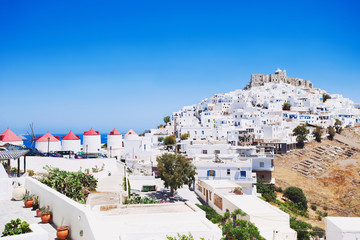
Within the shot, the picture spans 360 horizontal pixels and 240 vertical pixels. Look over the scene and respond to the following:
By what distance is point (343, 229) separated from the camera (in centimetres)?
1011

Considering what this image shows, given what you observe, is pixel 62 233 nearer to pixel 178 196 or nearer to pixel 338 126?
pixel 178 196

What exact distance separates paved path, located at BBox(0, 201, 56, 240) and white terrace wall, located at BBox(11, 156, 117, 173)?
10257mm

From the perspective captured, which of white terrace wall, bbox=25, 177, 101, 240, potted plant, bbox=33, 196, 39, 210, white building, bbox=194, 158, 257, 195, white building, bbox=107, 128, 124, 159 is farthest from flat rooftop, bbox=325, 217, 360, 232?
white building, bbox=107, 128, 124, 159

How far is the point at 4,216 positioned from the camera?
8562 millimetres

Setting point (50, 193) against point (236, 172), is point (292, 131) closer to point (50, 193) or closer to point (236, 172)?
point (236, 172)

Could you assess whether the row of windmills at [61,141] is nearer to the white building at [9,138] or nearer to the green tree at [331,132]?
the white building at [9,138]

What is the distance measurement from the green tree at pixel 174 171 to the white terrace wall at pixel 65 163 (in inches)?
266

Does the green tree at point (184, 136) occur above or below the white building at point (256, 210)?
above

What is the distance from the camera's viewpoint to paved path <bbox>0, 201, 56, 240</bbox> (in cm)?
761

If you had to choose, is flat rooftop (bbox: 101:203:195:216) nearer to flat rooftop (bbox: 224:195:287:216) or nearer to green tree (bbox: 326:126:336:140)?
flat rooftop (bbox: 224:195:287:216)

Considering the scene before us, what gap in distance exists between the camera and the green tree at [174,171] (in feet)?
71.1

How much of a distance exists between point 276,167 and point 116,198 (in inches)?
1742

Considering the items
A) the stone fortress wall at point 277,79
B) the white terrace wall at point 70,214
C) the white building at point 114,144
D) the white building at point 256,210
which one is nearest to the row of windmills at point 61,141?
the white building at point 114,144

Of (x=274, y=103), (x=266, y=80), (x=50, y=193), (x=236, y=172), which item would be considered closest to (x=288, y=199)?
(x=236, y=172)
